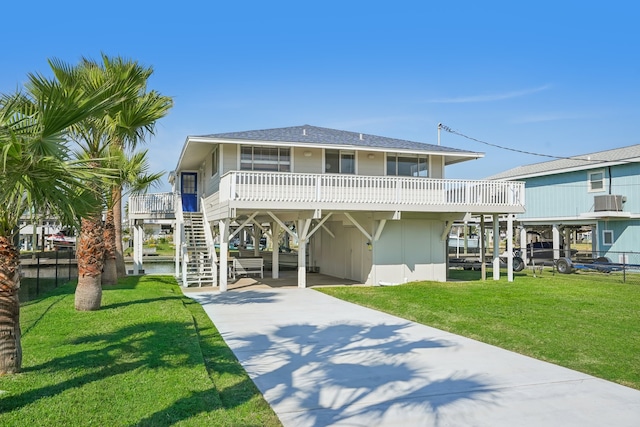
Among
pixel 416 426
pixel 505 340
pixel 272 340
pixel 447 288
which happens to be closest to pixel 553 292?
pixel 447 288

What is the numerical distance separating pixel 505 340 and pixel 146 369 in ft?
20.4

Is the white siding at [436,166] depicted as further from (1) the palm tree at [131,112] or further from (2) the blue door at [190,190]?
(2) the blue door at [190,190]

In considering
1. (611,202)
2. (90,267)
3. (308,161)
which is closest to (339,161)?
(308,161)

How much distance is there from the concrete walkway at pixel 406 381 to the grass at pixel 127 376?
44cm

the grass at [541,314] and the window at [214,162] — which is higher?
the window at [214,162]

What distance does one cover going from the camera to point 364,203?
58.0 feet

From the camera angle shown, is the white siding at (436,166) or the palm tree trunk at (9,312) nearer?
the palm tree trunk at (9,312)

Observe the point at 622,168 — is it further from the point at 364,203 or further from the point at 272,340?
the point at 272,340

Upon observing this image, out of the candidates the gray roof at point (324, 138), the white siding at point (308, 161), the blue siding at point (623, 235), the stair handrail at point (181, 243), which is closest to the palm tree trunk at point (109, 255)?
the stair handrail at point (181, 243)

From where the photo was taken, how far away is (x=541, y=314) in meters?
12.0

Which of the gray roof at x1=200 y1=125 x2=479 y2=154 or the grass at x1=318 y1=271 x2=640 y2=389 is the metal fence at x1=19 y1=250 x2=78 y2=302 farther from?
the grass at x1=318 y1=271 x2=640 y2=389

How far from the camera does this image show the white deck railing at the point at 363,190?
54.0 feet

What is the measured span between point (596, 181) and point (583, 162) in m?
1.42

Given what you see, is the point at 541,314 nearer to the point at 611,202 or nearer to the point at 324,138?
the point at 324,138
